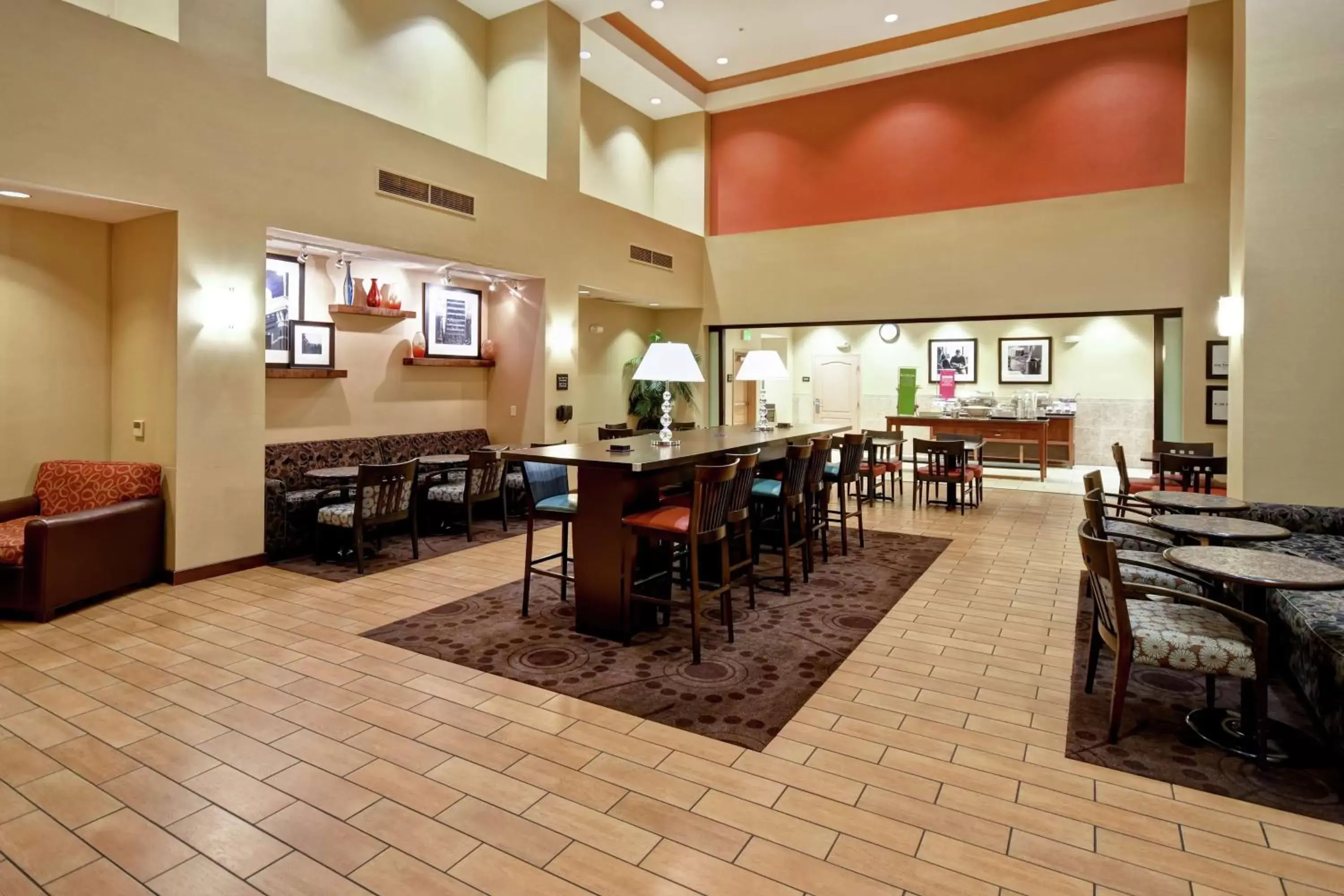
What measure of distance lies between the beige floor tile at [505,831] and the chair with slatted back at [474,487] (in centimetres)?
416

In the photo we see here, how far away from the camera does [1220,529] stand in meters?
3.45

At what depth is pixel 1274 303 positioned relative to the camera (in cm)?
429

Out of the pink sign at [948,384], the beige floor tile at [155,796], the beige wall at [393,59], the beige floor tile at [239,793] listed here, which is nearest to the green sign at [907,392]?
the pink sign at [948,384]

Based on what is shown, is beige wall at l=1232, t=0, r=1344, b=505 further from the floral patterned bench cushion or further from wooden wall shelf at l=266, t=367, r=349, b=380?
wooden wall shelf at l=266, t=367, r=349, b=380

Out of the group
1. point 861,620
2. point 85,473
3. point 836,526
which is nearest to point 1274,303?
point 861,620

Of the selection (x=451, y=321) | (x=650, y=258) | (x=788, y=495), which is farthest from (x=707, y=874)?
(x=650, y=258)

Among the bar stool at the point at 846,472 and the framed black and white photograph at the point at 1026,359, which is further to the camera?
the framed black and white photograph at the point at 1026,359

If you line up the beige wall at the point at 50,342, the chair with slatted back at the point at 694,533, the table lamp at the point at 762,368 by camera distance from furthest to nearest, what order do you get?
1. the table lamp at the point at 762,368
2. the beige wall at the point at 50,342
3. the chair with slatted back at the point at 694,533

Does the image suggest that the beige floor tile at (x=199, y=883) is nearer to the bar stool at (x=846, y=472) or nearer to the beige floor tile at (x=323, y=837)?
the beige floor tile at (x=323, y=837)

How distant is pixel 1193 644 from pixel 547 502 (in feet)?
10.6

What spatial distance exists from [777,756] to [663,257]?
806cm

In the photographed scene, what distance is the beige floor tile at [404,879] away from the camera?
1.97m

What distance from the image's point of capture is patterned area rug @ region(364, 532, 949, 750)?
124 inches

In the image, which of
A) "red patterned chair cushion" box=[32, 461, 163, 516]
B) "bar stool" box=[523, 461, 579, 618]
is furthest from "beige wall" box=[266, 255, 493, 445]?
"bar stool" box=[523, 461, 579, 618]
